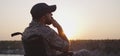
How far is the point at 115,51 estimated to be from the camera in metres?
41.8

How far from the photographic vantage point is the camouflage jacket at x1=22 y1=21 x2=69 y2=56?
692cm

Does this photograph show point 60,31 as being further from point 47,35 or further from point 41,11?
point 47,35

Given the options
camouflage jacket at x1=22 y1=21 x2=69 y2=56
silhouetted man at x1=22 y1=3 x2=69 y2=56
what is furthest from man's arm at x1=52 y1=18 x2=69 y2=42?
camouflage jacket at x1=22 y1=21 x2=69 y2=56

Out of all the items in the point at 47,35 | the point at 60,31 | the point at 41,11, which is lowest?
the point at 60,31

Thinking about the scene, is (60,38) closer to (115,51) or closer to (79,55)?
(79,55)

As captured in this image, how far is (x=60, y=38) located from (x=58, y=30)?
53 cm

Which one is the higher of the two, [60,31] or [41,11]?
[41,11]

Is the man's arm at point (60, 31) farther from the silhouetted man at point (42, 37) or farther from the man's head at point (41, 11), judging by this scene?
the man's head at point (41, 11)

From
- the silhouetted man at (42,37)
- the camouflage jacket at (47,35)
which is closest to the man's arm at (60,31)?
the silhouetted man at (42,37)

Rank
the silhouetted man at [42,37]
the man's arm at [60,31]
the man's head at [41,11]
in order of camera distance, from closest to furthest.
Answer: the silhouetted man at [42,37], the man's head at [41,11], the man's arm at [60,31]

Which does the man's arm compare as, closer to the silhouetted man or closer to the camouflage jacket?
the silhouetted man

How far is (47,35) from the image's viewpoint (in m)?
6.93

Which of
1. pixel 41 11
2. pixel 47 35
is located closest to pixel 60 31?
pixel 41 11

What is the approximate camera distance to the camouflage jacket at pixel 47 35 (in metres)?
6.92
